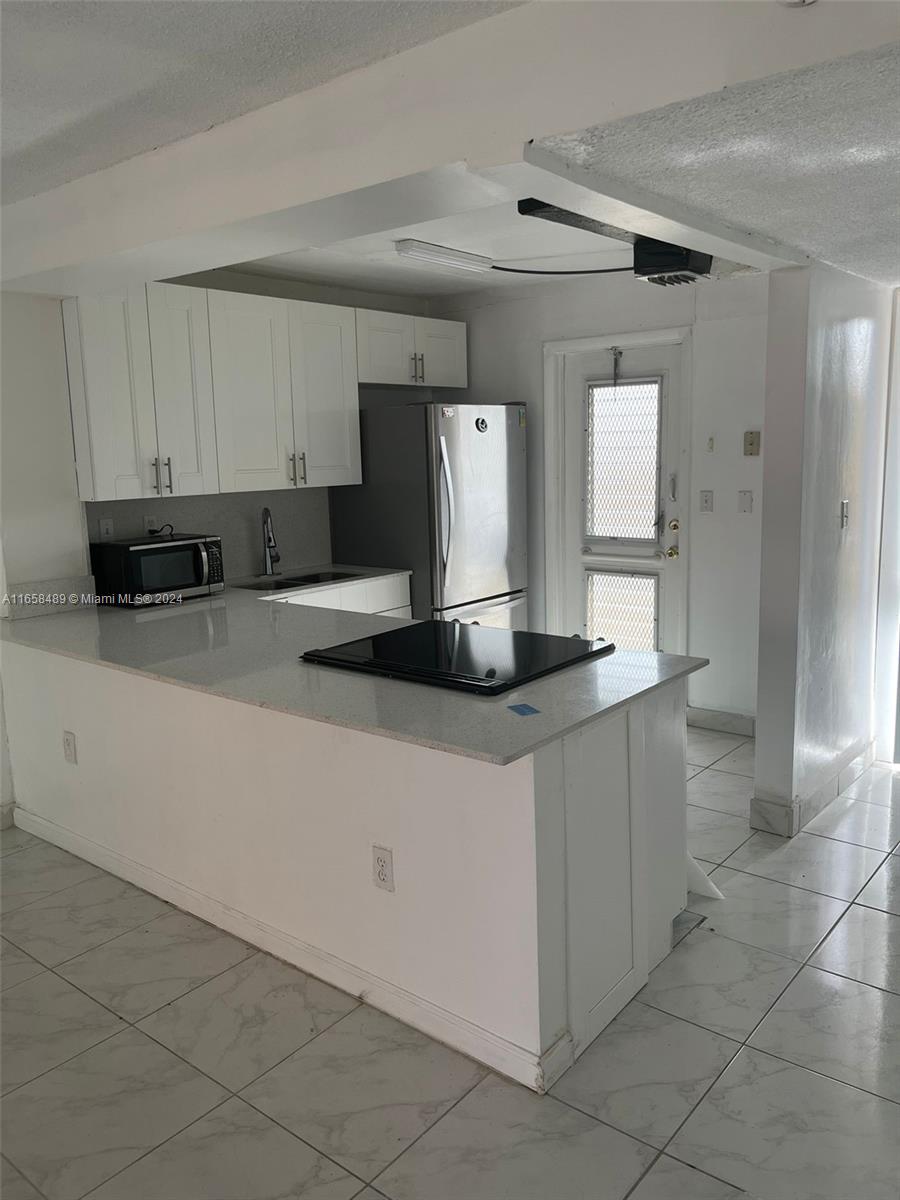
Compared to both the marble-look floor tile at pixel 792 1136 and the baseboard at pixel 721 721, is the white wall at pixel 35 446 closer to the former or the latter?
the marble-look floor tile at pixel 792 1136

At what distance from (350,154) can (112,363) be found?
6.29 ft

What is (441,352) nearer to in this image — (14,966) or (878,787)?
(878,787)

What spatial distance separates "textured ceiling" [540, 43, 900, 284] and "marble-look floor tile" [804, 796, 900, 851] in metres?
2.16

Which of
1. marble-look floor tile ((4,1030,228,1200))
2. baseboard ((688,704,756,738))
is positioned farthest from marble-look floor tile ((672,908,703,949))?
baseboard ((688,704,756,738))

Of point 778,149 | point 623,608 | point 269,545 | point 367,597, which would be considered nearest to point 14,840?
point 269,545

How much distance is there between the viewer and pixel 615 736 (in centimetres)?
237

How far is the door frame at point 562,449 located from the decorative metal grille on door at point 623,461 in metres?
0.17

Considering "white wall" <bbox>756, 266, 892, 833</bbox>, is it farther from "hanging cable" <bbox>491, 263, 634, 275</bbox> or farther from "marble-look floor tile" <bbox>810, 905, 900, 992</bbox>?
"hanging cable" <bbox>491, 263, 634, 275</bbox>

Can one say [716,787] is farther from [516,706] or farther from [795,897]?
[516,706]

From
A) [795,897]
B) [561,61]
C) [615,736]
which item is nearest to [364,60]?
[561,61]

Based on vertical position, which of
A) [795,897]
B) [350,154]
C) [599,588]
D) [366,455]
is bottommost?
[795,897]

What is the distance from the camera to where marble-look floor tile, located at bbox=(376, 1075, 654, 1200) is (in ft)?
6.03

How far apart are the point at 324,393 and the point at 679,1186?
3621 mm

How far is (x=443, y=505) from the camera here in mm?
4598
